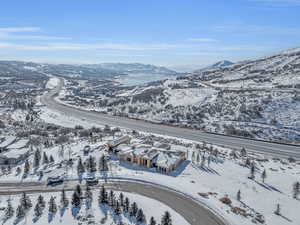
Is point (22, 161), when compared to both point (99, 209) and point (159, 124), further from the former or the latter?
point (159, 124)

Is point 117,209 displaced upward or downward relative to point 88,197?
upward

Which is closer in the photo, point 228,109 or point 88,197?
point 88,197

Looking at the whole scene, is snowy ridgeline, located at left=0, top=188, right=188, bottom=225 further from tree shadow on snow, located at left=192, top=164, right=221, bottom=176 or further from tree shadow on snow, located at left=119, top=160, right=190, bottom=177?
tree shadow on snow, located at left=192, top=164, right=221, bottom=176

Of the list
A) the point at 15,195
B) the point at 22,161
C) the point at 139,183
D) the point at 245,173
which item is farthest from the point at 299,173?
the point at 22,161

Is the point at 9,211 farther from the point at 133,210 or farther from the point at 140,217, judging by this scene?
the point at 140,217

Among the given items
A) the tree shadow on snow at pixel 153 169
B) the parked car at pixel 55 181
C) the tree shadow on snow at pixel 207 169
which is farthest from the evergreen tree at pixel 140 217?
the tree shadow on snow at pixel 207 169

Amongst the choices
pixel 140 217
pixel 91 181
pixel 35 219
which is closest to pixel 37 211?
pixel 35 219
